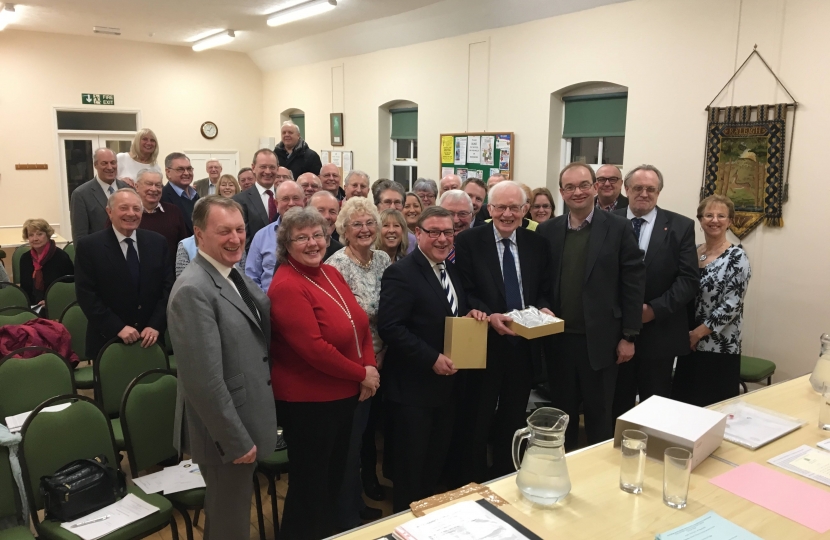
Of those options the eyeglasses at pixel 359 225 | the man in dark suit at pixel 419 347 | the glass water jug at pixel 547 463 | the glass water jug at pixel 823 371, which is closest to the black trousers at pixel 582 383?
the man in dark suit at pixel 419 347

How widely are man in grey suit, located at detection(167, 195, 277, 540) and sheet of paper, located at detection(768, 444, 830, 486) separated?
5.82 ft

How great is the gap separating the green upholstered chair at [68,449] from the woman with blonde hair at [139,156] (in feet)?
9.70

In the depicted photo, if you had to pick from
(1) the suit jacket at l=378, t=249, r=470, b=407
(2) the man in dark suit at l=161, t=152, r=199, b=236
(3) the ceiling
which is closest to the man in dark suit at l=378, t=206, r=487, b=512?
(1) the suit jacket at l=378, t=249, r=470, b=407

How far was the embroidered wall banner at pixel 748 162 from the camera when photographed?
433 centimetres

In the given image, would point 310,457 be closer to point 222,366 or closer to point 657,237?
point 222,366

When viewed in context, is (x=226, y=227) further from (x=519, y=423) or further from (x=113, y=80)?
(x=113, y=80)

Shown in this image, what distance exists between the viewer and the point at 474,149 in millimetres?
6957

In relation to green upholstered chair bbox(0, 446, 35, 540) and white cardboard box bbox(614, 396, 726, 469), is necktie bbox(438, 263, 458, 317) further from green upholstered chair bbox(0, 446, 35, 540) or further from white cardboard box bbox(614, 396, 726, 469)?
green upholstered chair bbox(0, 446, 35, 540)

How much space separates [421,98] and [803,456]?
6549 millimetres

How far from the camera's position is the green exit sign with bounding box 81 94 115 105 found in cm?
965

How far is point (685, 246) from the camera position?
3318 millimetres

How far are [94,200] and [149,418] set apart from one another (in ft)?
8.39

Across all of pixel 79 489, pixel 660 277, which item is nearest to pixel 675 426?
pixel 660 277

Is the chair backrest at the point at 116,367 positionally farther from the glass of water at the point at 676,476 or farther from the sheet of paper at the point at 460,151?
the sheet of paper at the point at 460,151
